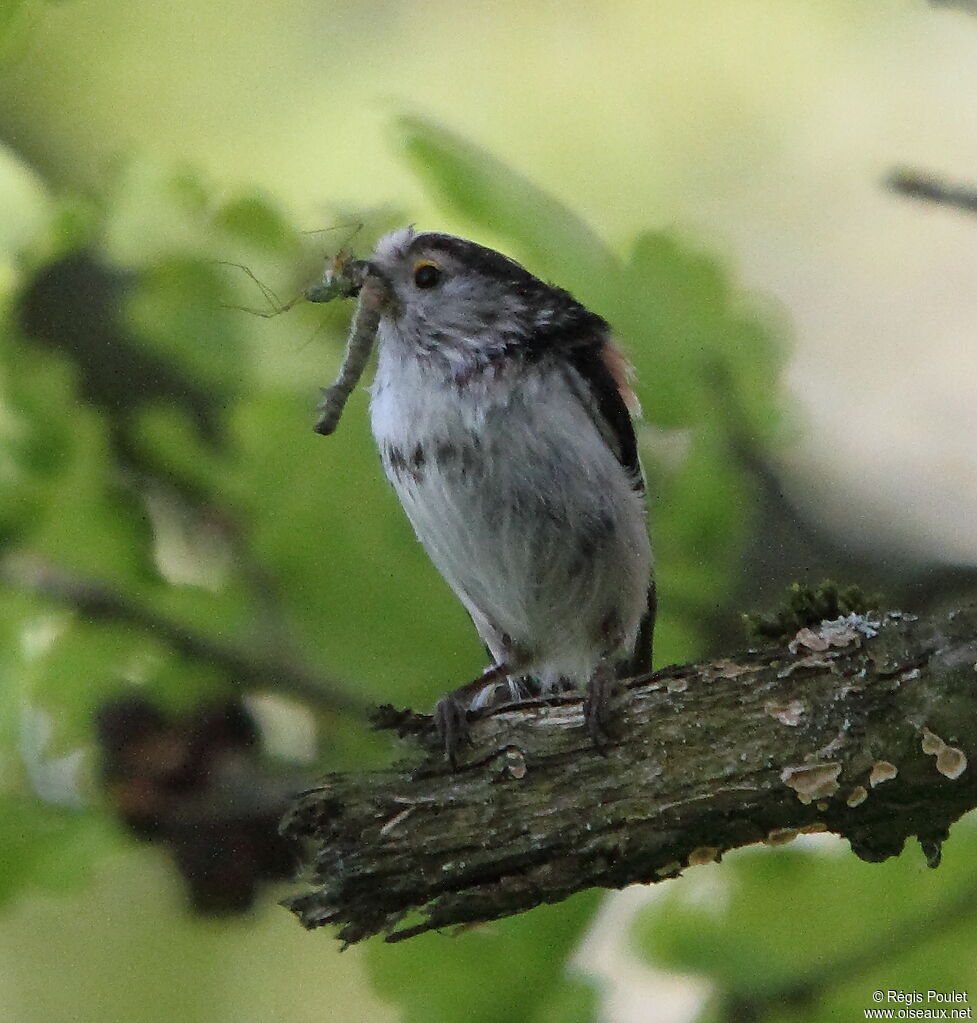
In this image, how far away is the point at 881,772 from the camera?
37.4 inches

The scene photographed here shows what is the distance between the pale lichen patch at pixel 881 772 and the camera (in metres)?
0.95

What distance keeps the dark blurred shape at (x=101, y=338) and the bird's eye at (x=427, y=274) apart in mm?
577

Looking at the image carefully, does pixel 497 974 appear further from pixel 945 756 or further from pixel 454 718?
pixel 945 756

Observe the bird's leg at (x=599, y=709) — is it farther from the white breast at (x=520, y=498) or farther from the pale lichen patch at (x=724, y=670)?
the white breast at (x=520, y=498)

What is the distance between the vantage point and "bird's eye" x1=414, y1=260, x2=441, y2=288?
53.5 inches

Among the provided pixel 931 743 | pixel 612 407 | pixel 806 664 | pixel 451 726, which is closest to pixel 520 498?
pixel 612 407

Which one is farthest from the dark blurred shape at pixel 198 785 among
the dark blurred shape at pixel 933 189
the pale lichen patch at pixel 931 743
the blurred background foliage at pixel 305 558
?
the dark blurred shape at pixel 933 189

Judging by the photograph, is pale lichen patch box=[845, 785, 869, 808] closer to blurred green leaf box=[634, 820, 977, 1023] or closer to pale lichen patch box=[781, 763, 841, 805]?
pale lichen patch box=[781, 763, 841, 805]

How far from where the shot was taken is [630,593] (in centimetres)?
141

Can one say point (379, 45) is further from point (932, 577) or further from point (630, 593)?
point (932, 577)

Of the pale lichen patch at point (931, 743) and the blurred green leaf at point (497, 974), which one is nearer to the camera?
the pale lichen patch at point (931, 743)

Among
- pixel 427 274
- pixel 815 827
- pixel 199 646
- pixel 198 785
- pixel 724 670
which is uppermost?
pixel 427 274

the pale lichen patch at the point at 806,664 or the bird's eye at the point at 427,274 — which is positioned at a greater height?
the bird's eye at the point at 427,274

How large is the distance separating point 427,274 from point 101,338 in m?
0.74
